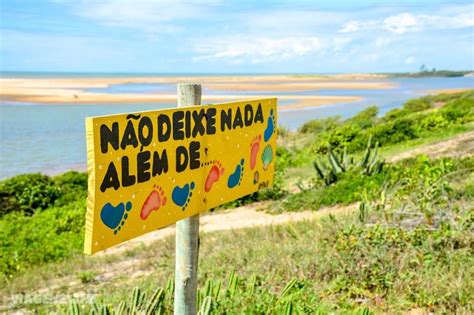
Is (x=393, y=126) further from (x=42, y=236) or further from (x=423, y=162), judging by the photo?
(x=42, y=236)

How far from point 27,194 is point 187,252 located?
444 inches

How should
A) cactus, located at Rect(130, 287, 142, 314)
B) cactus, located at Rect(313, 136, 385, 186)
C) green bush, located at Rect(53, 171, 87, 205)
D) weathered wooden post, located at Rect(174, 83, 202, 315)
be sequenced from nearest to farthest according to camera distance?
weathered wooden post, located at Rect(174, 83, 202, 315) → cactus, located at Rect(130, 287, 142, 314) → cactus, located at Rect(313, 136, 385, 186) → green bush, located at Rect(53, 171, 87, 205)

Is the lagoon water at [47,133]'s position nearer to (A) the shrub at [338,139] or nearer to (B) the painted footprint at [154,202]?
(A) the shrub at [338,139]

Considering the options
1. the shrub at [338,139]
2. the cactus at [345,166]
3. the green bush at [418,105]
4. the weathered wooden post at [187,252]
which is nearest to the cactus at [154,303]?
the weathered wooden post at [187,252]

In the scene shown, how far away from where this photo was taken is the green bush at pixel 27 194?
506 inches

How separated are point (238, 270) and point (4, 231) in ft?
21.8

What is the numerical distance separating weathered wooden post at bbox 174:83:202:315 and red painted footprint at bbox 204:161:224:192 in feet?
0.49

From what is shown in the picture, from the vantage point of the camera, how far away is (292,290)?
3965 mm

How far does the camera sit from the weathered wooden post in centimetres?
274

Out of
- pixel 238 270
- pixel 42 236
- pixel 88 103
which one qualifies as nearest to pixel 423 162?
pixel 238 270

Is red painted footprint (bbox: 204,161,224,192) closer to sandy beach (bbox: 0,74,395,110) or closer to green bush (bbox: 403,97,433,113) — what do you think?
sandy beach (bbox: 0,74,395,110)

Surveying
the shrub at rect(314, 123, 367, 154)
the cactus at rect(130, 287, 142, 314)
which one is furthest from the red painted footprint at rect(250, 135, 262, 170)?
the shrub at rect(314, 123, 367, 154)

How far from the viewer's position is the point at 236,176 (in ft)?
9.68

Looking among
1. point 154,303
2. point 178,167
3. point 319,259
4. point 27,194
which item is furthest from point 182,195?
point 27,194
